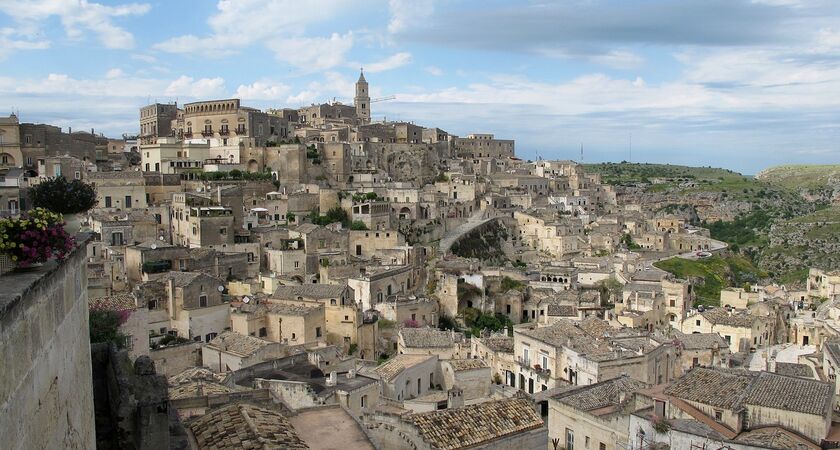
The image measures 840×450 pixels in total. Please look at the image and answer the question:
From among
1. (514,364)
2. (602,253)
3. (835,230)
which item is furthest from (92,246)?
(835,230)

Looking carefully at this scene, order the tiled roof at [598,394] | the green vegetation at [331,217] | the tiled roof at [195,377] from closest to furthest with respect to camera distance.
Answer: the tiled roof at [598,394], the tiled roof at [195,377], the green vegetation at [331,217]

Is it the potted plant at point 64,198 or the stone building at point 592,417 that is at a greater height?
the potted plant at point 64,198

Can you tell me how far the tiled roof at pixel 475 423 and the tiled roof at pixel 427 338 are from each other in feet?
32.2

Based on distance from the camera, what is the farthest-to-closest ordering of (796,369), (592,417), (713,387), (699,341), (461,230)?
(461,230) → (699,341) → (796,369) → (592,417) → (713,387)

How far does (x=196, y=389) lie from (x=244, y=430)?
6.29m

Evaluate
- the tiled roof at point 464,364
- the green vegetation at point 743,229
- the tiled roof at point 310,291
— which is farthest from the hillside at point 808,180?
the tiled roof at point 464,364

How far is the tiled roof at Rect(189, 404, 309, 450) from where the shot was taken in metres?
9.90

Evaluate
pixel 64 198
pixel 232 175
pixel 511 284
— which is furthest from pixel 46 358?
pixel 232 175

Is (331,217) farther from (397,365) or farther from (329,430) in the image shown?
(329,430)

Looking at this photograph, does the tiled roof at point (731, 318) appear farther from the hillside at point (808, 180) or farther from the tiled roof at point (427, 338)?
the hillside at point (808, 180)

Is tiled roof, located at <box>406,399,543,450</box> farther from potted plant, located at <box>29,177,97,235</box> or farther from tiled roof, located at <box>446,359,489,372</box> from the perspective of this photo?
potted plant, located at <box>29,177,97,235</box>

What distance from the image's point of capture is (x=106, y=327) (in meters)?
19.8

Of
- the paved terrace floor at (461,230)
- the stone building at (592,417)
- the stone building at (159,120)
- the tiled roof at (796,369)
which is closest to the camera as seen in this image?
the stone building at (592,417)

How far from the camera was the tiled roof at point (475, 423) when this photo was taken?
14617 mm
